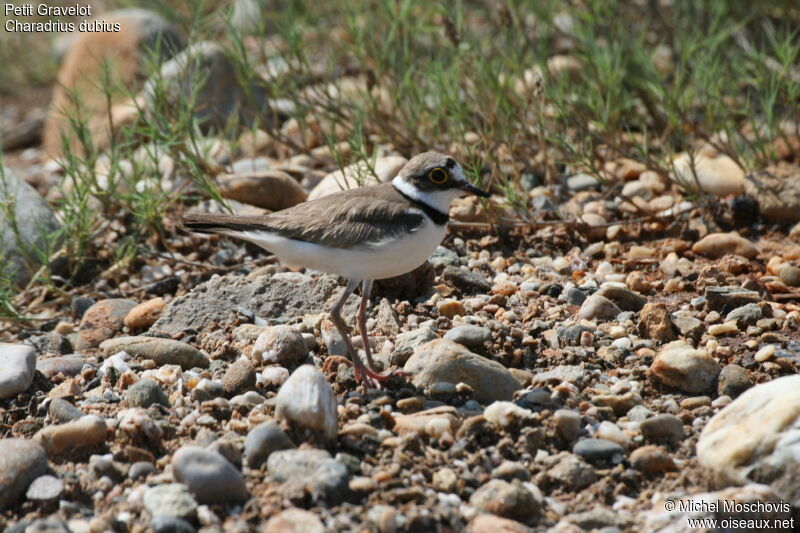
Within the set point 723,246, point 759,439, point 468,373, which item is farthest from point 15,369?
point 723,246

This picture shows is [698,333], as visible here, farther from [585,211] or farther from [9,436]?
[9,436]

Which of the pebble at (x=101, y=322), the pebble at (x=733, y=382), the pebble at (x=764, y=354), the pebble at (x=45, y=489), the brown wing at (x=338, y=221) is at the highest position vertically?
the brown wing at (x=338, y=221)

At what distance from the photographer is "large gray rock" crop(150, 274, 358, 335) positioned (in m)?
5.16

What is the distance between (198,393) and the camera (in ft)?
13.9

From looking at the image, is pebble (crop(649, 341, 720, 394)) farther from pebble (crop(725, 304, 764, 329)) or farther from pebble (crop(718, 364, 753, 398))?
pebble (crop(725, 304, 764, 329))

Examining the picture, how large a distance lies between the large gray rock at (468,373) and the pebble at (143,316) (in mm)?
1824

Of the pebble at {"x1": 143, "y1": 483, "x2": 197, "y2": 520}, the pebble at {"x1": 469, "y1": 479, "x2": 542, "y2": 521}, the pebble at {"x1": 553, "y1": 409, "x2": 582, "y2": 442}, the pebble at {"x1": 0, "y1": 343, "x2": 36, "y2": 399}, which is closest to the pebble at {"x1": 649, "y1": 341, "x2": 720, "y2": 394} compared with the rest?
the pebble at {"x1": 553, "y1": 409, "x2": 582, "y2": 442}

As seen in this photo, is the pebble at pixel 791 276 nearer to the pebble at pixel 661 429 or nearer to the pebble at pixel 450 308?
the pebble at pixel 661 429

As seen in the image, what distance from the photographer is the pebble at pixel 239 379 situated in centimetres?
432

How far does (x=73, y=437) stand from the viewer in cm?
384

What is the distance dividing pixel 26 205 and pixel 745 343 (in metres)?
4.49

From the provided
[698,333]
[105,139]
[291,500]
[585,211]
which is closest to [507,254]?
[585,211]

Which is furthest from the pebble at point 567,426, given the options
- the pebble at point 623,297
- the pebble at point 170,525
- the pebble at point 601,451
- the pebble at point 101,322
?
the pebble at point 101,322

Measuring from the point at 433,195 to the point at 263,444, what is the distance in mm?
1636
